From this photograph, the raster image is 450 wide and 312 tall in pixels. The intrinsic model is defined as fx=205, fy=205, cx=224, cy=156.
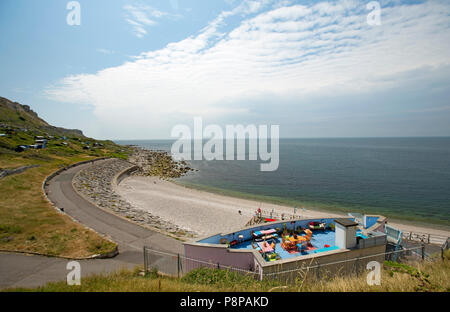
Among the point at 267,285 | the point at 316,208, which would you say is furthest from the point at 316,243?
the point at 316,208

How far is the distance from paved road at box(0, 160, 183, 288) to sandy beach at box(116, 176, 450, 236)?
6.68 metres

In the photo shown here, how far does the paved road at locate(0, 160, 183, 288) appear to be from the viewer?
839cm

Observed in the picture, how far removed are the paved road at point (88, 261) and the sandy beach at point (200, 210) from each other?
6684mm

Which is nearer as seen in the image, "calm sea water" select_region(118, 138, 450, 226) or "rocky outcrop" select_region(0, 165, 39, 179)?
"rocky outcrop" select_region(0, 165, 39, 179)

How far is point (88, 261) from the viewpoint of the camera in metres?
10.1

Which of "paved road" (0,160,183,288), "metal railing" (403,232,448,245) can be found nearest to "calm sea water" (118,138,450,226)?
"metal railing" (403,232,448,245)

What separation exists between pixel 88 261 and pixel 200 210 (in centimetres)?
1783

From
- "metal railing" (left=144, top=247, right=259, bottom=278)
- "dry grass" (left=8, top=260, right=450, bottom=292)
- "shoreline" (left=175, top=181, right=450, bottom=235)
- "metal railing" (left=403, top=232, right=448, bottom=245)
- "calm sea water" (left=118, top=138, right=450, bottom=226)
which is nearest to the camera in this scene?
"dry grass" (left=8, top=260, right=450, bottom=292)

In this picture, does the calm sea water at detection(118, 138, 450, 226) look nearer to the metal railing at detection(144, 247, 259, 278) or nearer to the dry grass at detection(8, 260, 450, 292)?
the metal railing at detection(144, 247, 259, 278)

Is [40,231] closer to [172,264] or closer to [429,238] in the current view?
[172,264]

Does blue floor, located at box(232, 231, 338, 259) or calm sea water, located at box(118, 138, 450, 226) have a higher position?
blue floor, located at box(232, 231, 338, 259)

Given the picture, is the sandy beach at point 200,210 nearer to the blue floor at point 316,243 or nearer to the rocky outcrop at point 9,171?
the blue floor at point 316,243

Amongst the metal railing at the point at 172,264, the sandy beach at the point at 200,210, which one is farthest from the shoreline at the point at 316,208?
the metal railing at the point at 172,264
